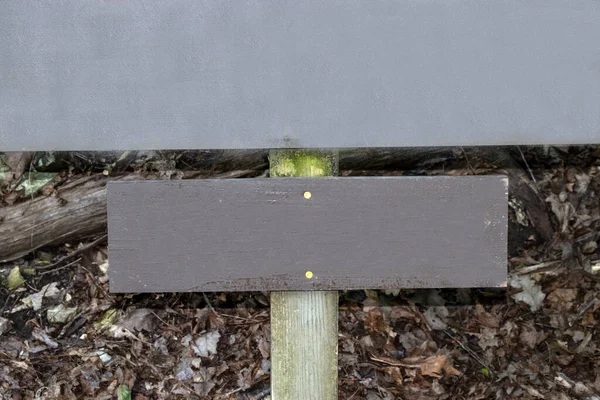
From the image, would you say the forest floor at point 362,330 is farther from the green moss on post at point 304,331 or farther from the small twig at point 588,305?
the green moss on post at point 304,331

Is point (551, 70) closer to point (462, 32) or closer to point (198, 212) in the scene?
point (462, 32)

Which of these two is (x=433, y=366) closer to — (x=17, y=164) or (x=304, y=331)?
(x=304, y=331)

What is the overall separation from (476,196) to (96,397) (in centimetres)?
233

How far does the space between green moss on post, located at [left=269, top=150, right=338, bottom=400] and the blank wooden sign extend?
0.08 meters

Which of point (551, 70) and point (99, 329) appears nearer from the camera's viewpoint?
point (551, 70)

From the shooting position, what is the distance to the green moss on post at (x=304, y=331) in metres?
1.94

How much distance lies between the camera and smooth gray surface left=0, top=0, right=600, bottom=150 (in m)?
1.87

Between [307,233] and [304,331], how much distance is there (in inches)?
13.1

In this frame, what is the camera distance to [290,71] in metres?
1.88

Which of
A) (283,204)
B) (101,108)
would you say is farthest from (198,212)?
(101,108)

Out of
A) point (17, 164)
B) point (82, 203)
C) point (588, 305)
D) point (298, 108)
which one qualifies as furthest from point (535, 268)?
point (17, 164)

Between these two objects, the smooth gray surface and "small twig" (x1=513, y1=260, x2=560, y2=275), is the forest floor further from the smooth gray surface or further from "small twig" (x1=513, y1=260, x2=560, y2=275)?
the smooth gray surface

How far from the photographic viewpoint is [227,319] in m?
3.40

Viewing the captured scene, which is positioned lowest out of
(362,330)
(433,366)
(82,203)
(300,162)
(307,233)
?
(433,366)
